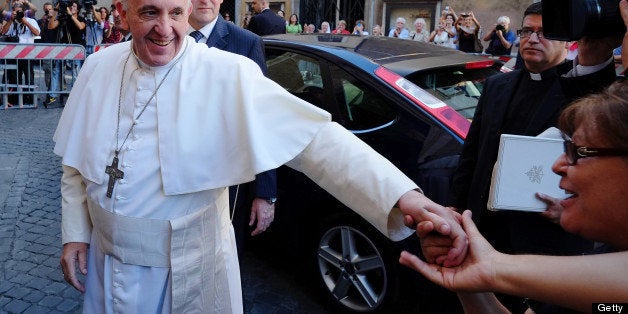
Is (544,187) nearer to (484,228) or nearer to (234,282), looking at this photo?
(484,228)

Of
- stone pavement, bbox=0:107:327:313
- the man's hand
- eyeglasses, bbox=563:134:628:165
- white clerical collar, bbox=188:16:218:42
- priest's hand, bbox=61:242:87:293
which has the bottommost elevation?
stone pavement, bbox=0:107:327:313

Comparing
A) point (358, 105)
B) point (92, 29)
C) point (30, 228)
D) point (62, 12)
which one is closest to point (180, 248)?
point (358, 105)

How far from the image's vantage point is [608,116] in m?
1.19

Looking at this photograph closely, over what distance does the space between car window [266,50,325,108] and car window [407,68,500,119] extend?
66 centimetres

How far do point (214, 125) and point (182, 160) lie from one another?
0.52 feet

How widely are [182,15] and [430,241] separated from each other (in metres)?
1.08

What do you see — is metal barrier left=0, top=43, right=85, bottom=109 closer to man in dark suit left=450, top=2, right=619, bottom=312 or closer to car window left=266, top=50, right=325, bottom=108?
car window left=266, top=50, right=325, bottom=108

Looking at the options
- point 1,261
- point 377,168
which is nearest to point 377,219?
point 377,168

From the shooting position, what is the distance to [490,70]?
3.91m

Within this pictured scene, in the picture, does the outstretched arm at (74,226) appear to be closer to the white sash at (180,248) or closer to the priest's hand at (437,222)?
the white sash at (180,248)

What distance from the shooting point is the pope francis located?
1.82m

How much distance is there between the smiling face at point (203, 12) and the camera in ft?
10.2

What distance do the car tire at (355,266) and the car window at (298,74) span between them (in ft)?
2.74

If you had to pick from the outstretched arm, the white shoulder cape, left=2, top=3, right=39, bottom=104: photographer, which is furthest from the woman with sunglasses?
left=2, top=3, right=39, bottom=104: photographer
